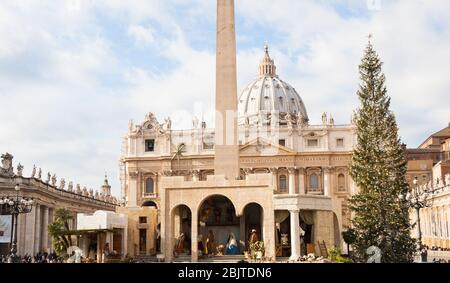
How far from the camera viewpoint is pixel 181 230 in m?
38.8

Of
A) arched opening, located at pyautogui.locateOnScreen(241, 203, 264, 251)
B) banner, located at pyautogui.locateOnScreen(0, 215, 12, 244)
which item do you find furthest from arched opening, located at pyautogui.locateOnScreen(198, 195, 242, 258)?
banner, located at pyautogui.locateOnScreen(0, 215, 12, 244)

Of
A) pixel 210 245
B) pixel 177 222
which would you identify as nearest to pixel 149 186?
pixel 177 222

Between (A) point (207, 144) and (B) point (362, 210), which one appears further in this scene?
(A) point (207, 144)

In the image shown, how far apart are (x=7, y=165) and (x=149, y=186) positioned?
38464mm

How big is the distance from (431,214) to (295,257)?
35.6 meters

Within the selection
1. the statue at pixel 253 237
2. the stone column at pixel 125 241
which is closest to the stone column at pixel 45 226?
the stone column at pixel 125 241

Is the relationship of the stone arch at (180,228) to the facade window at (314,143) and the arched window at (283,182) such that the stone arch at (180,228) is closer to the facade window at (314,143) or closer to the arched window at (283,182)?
the arched window at (283,182)

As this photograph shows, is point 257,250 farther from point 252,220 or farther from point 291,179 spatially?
point 291,179

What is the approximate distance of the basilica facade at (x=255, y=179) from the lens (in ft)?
119
